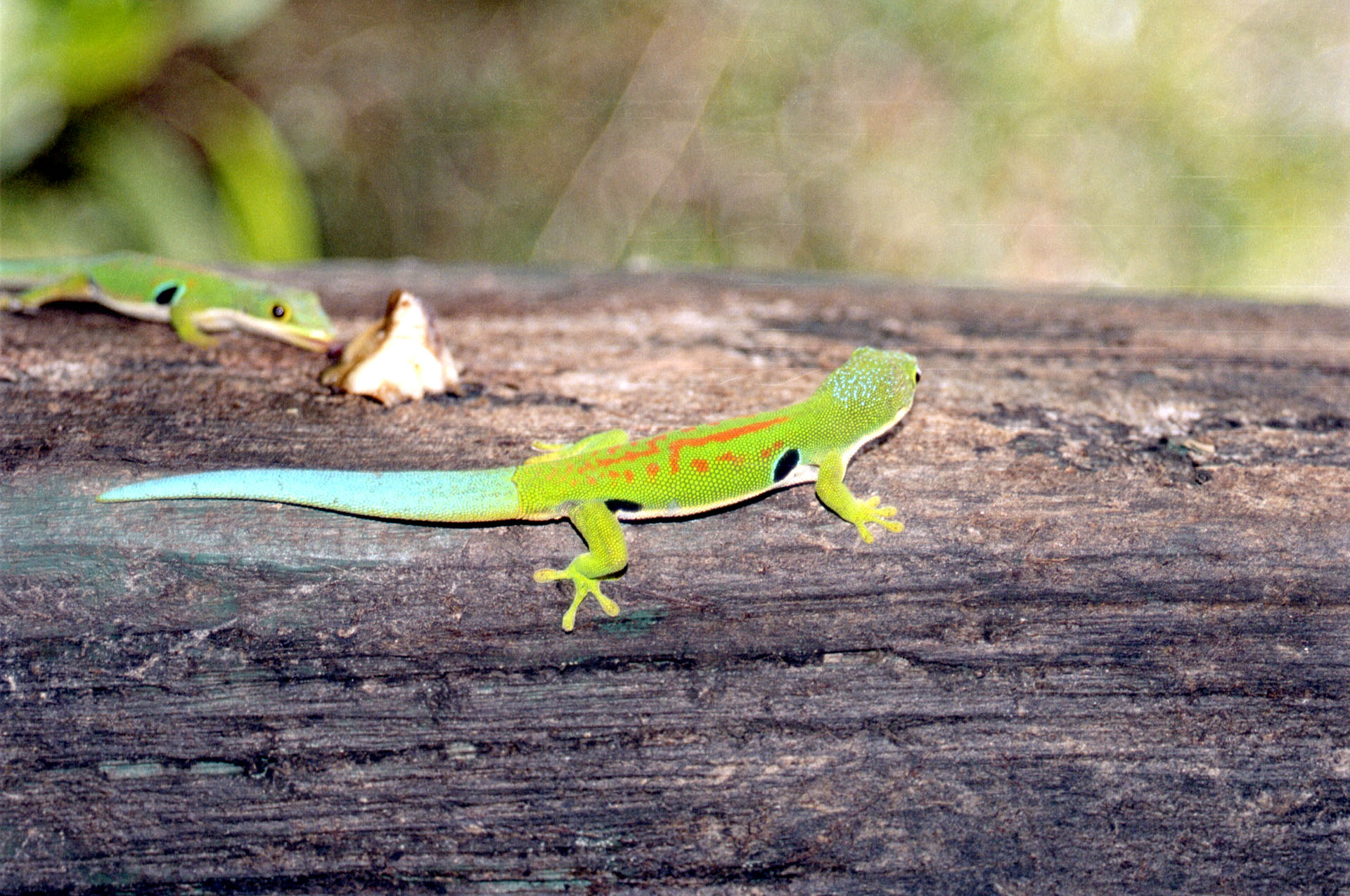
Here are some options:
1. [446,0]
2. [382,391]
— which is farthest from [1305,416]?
[446,0]

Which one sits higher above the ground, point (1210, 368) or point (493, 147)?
point (493, 147)

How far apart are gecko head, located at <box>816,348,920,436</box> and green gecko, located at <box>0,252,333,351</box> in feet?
5.38

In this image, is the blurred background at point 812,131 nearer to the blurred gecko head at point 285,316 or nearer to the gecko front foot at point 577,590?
the blurred gecko head at point 285,316

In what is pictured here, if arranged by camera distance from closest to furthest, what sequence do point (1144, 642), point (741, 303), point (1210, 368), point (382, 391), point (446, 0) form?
point (1144, 642), point (382, 391), point (1210, 368), point (741, 303), point (446, 0)

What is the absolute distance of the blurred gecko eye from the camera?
3258 mm

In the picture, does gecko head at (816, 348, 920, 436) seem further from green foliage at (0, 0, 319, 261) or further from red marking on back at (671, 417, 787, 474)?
green foliage at (0, 0, 319, 261)

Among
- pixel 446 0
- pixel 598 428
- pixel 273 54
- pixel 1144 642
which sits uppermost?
pixel 446 0

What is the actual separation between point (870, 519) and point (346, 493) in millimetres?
1262

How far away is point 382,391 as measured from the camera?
2.71m

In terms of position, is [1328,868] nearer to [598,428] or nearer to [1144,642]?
[1144,642]

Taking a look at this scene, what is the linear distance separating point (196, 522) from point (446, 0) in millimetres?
5016

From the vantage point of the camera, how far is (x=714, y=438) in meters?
2.53

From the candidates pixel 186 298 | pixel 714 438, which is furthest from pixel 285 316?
pixel 714 438

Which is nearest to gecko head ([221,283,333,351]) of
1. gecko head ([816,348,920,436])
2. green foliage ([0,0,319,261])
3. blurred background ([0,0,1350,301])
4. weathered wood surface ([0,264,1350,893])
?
weathered wood surface ([0,264,1350,893])
